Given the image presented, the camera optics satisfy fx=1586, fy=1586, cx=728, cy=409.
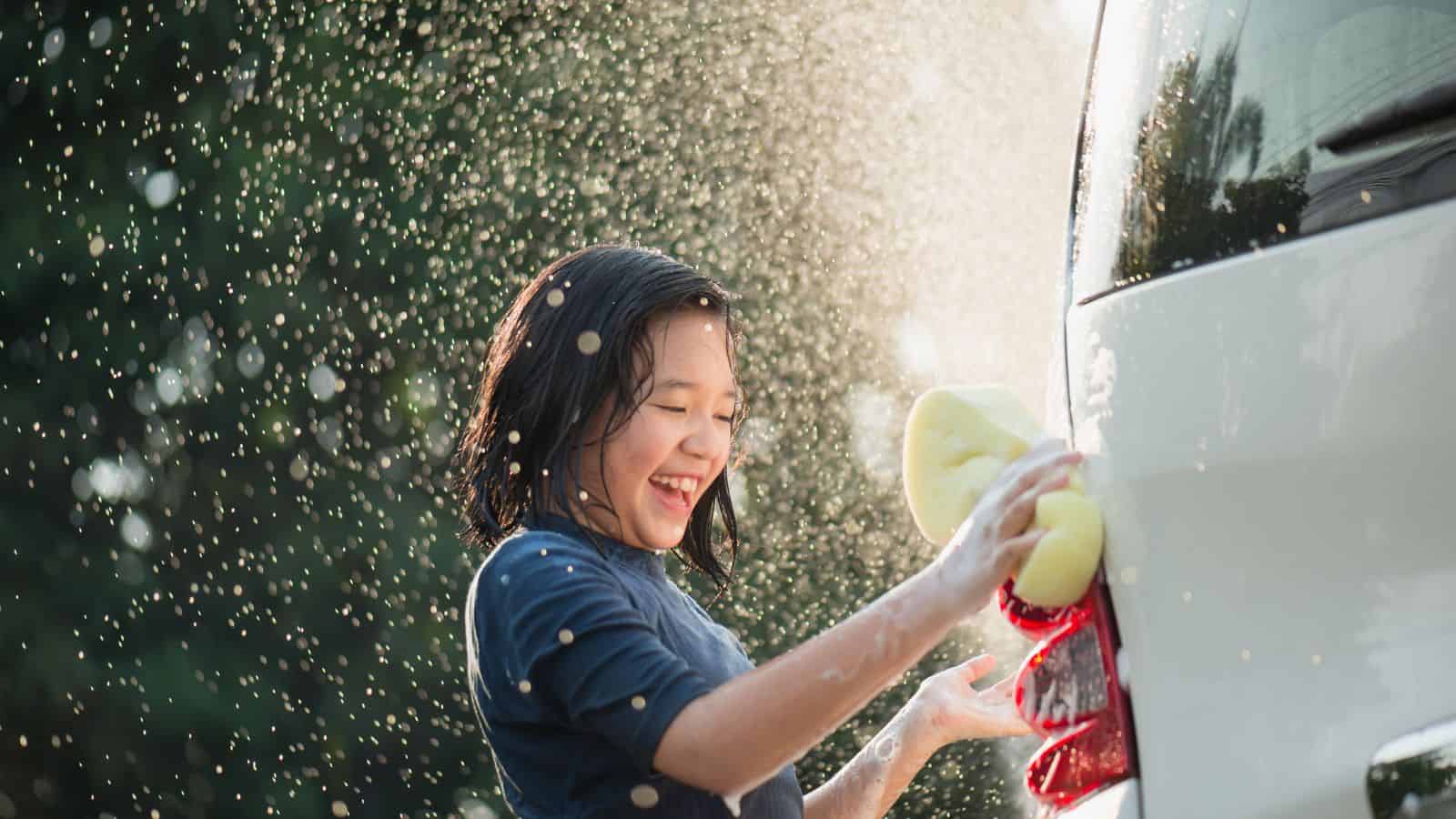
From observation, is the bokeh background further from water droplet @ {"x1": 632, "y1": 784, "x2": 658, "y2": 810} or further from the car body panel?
the car body panel

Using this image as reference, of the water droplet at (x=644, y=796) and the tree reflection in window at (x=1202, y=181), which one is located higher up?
the tree reflection in window at (x=1202, y=181)

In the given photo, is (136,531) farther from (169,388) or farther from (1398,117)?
(1398,117)

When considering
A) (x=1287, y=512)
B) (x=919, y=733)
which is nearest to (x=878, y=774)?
(x=919, y=733)

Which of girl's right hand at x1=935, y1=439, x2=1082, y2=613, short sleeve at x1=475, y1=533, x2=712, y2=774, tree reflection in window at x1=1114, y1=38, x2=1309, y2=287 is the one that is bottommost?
short sleeve at x1=475, y1=533, x2=712, y2=774

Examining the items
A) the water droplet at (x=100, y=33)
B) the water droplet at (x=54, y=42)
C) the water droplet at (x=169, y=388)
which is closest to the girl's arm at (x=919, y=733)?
the water droplet at (x=169, y=388)

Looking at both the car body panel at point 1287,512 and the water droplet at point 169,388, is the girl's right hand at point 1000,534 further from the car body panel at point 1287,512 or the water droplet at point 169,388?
the water droplet at point 169,388

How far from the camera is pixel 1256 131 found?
65.7 inches

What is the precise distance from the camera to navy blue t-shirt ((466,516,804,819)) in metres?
1.83

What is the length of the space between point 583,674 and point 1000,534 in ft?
1.67

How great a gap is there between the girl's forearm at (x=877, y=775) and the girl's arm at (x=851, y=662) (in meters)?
0.59

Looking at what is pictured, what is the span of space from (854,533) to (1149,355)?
20.4ft

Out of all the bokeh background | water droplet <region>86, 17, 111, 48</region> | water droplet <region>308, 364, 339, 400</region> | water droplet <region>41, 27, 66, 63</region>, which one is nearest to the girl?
the bokeh background

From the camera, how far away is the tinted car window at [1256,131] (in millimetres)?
1581

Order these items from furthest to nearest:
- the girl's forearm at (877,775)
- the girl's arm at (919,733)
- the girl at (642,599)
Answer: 1. the girl's forearm at (877,775)
2. the girl's arm at (919,733)
3. the girl at (642,599)
